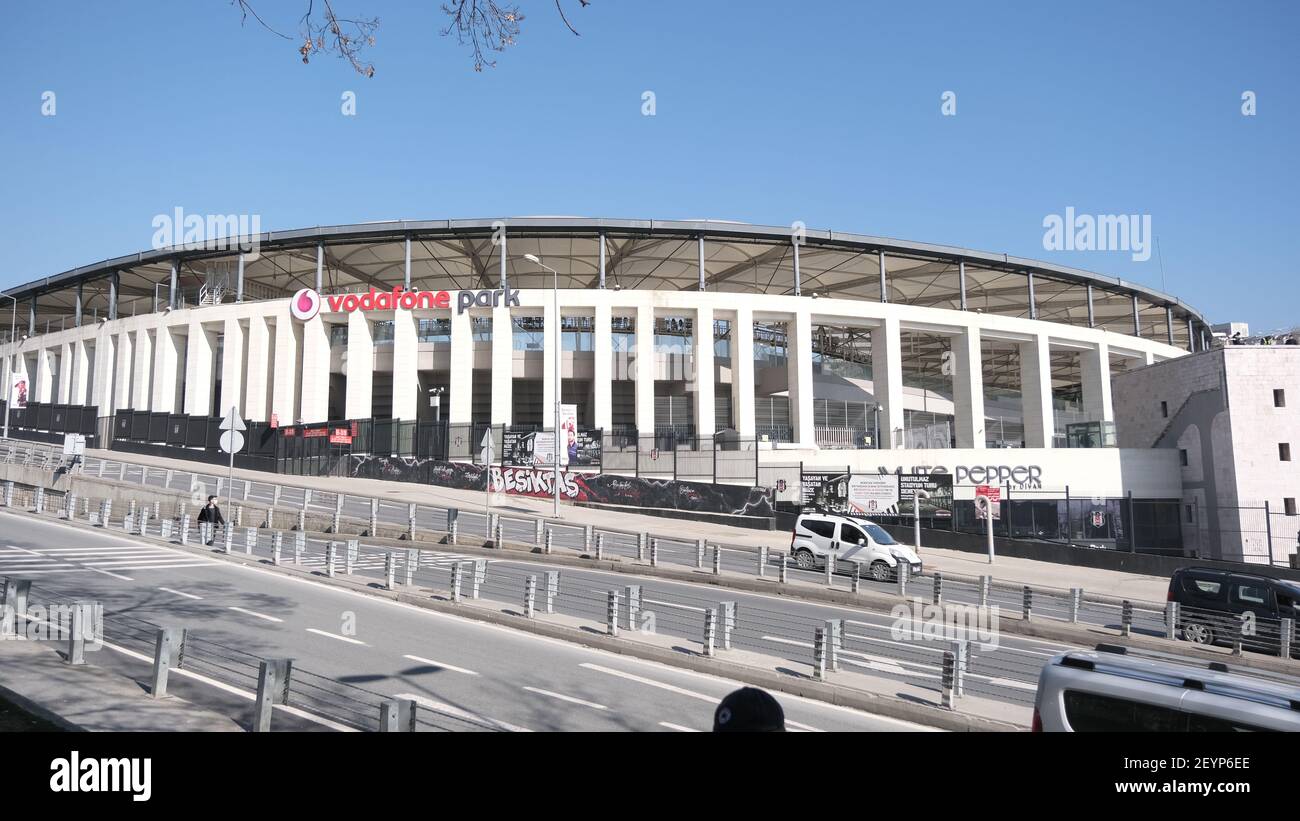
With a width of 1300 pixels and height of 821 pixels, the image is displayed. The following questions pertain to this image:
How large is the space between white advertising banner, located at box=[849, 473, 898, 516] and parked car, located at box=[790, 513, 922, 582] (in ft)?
26.3

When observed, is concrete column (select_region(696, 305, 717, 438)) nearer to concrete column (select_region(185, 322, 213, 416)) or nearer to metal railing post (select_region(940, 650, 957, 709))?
metal railing post (select_region(940, 650, 957, 709))

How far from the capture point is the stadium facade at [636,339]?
151 feet

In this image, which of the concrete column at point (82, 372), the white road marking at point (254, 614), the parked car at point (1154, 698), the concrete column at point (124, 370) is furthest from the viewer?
the concrete column at point (82, 372)

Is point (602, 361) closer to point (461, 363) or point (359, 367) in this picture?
point (461, 363)

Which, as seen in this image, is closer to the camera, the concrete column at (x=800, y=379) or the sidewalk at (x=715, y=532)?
the sidewalk at (x=715, y=532)

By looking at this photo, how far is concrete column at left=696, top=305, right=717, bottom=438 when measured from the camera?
45906 mm

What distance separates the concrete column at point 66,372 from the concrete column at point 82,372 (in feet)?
2.71

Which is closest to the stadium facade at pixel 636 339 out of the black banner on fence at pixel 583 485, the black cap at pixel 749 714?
Result: the black banner on fence at pixel 583 485

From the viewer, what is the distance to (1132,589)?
2369cm

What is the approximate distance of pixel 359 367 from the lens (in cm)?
4894

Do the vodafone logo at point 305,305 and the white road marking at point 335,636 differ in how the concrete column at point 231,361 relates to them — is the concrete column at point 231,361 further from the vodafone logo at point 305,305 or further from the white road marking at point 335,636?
the white road marking at point 335,636

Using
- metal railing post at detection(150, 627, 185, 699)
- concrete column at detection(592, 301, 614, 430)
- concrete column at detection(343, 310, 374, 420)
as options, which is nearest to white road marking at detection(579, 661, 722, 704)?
metal railing post at detection(150, 627, 185, 699)
